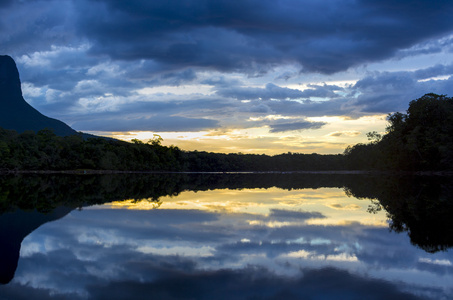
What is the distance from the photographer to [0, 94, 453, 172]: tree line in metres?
71.8

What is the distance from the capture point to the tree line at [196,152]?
71.8 meters

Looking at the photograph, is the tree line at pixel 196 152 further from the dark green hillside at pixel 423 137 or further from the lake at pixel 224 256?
the lake at pixel 224 256

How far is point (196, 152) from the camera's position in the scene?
6614 inches

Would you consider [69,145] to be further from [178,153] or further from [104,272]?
[104,272]

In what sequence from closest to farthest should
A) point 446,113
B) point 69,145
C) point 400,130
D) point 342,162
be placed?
point 446,113, point 400,130, point 69,145, point 342,162

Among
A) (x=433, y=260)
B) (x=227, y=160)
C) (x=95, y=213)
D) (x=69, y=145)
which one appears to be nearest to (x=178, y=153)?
(x=227, y=160)

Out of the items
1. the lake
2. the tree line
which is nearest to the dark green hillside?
the tree line

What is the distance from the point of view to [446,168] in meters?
73.1

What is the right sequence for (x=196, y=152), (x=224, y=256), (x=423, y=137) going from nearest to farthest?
(x=224, y=256)
(x=423, y=137)
(x=196, y=152)

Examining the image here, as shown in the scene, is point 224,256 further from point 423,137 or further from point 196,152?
point 196,152

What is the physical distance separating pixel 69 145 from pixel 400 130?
80.5 metres

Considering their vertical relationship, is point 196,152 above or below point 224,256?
above

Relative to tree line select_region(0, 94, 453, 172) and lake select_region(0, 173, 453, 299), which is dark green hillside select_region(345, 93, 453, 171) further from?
lake select_region(0, 173, 453, 299)

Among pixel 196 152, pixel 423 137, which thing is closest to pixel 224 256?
pixel 423 137
